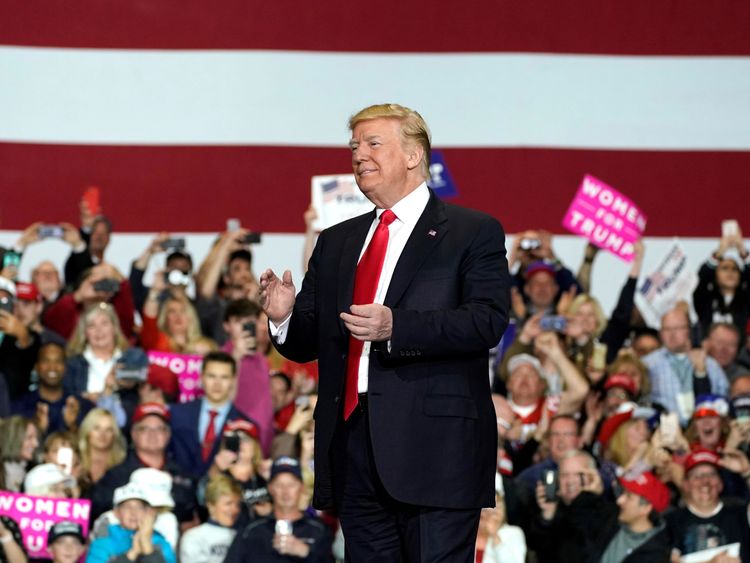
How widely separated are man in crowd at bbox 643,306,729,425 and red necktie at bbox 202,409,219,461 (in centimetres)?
191

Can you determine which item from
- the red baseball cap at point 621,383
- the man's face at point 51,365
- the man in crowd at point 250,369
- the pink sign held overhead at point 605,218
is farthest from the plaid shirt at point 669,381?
the man's face at point 51,365

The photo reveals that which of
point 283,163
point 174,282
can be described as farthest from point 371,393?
point 283,163

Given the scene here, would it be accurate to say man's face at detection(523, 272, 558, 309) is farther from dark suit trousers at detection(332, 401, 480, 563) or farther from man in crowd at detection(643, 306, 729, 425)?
dark suit trousers at detection(332, 401, 480, 563)

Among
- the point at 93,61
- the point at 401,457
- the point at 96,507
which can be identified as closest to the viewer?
the point at 401,457

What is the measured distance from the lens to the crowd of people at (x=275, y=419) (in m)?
5.34

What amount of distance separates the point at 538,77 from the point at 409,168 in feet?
18.7

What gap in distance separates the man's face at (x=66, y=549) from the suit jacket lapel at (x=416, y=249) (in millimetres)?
2781

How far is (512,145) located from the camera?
27.2 feet

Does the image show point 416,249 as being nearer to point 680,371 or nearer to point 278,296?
point 278,296

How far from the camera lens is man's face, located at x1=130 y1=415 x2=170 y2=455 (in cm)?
557

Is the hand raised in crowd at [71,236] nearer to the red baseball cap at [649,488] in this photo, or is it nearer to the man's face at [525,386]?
the man's face at [525,386]

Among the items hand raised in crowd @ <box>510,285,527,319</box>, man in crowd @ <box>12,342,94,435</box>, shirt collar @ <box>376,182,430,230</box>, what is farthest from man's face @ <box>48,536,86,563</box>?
shirt collar @ <box>376,182,430,230</box>

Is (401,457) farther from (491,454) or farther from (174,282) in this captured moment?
(174,282)

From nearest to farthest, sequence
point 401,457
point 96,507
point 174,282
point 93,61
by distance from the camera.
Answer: point 401,457
point 96,507
point 174,282
point 93,61
